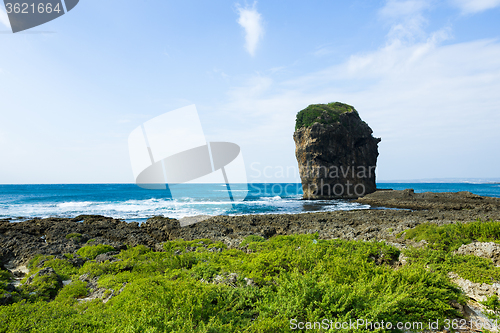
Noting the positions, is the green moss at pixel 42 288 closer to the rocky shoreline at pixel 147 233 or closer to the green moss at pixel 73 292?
the green moss at pixel 73 292

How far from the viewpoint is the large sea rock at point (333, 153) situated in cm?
4884

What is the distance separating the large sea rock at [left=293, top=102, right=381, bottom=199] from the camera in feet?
160

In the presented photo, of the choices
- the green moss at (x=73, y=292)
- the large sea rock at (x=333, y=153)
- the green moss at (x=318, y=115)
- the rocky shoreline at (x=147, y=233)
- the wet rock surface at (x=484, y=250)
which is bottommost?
the rocky shoreline at (x=147, y=233)

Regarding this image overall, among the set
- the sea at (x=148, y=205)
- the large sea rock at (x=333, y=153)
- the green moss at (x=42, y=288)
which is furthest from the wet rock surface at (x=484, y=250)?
the large sea rock at (x=333, y=153)

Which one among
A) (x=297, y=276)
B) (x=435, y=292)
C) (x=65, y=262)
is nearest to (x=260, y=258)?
(x=297, y=276)

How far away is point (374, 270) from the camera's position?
4.93 meters

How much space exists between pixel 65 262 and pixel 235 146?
7.31m

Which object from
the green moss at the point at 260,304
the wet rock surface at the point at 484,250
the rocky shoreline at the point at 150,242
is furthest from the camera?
the wet rock surface at the point at 484,250

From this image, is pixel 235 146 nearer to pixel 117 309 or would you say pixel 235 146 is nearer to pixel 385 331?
pixel 117 309

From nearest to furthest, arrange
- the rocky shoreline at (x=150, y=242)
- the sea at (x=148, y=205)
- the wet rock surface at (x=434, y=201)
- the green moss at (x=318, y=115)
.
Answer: the rocky shoreline at (x=150, y=242)
the wet rock surface at (x=434, y=201)
the sea at (x=148, y=205)
the green moss at (x=318, y=115)

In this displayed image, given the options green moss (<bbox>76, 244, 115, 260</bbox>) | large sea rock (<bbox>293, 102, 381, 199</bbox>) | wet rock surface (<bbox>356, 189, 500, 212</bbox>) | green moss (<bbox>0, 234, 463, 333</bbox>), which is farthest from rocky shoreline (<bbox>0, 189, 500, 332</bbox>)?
large sea rock (<bbox>293, 102, 381, 199</bbox>)

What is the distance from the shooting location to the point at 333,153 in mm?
49844

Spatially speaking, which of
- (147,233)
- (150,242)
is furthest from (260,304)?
(147,233)

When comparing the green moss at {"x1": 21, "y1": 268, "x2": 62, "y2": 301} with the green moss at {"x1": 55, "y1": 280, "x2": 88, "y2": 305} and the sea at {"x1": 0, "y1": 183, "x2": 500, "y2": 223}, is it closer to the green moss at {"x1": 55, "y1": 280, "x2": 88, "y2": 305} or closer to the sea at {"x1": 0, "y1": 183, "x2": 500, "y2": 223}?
the green moss at {"x1": 55, "y1": 280, "x2": 88, "y2": 305}
